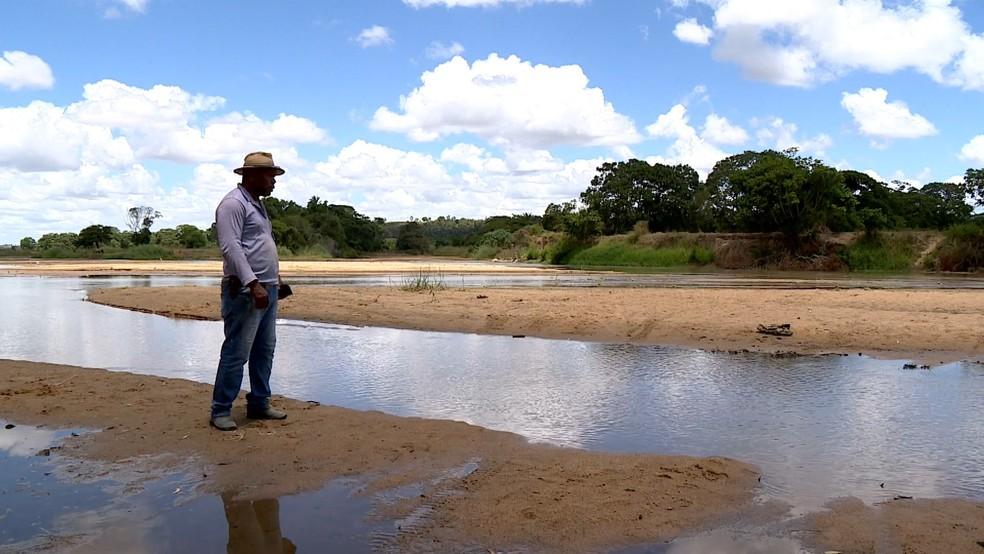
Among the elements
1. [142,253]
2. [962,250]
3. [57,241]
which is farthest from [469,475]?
[57,241]

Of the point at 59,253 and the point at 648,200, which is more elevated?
the point at 648,200

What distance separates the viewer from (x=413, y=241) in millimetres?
112000

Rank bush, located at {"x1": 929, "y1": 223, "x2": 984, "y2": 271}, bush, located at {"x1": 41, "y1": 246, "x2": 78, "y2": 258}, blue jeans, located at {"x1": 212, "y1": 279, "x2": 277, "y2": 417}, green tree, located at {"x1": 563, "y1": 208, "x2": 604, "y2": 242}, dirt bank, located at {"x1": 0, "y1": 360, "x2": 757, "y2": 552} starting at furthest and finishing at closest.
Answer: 1. bush, located at {"x1": 41, "y1": 246, "x2": 78, "y2": 258}
2. green tree, located at {"x1": 563, "y1": 208, "x2": 604, "y2": 242}
3. bush, located at {"x1": 929, "y1": 223, "x2": 984, "y2": 271}
4. blue jeans, located at {"x1": 212, "y1": 279, "x2": 277, "y2": 417}
5. dirt bank, located at {"x1": 0, "y1": 360, "x2": 757, "y2": 552}

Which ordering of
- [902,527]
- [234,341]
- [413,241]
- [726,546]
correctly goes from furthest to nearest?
1. [413,241]
2. [234,341]
3. [902,527]
4. [726,546]

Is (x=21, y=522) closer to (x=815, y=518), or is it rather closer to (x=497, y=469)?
(x=497, y=469)

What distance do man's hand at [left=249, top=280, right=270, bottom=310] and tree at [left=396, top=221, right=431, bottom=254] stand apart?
10536 centimetres

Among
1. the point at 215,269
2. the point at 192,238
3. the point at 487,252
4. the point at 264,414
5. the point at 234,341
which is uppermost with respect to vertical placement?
the point at 192,238

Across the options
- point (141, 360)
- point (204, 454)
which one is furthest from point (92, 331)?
point (204, 454)

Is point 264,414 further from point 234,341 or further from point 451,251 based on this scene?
point 451,251

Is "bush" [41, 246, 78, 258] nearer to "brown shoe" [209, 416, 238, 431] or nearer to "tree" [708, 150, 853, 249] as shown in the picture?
"tree" [708, 150, 853, 249]

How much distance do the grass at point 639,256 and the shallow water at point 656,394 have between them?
47.5m

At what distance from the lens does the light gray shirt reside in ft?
18.3

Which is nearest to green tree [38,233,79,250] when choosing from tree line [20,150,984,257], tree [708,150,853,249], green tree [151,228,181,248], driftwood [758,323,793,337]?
tree line [20,150,984,257]

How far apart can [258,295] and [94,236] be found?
8482 centimetres
